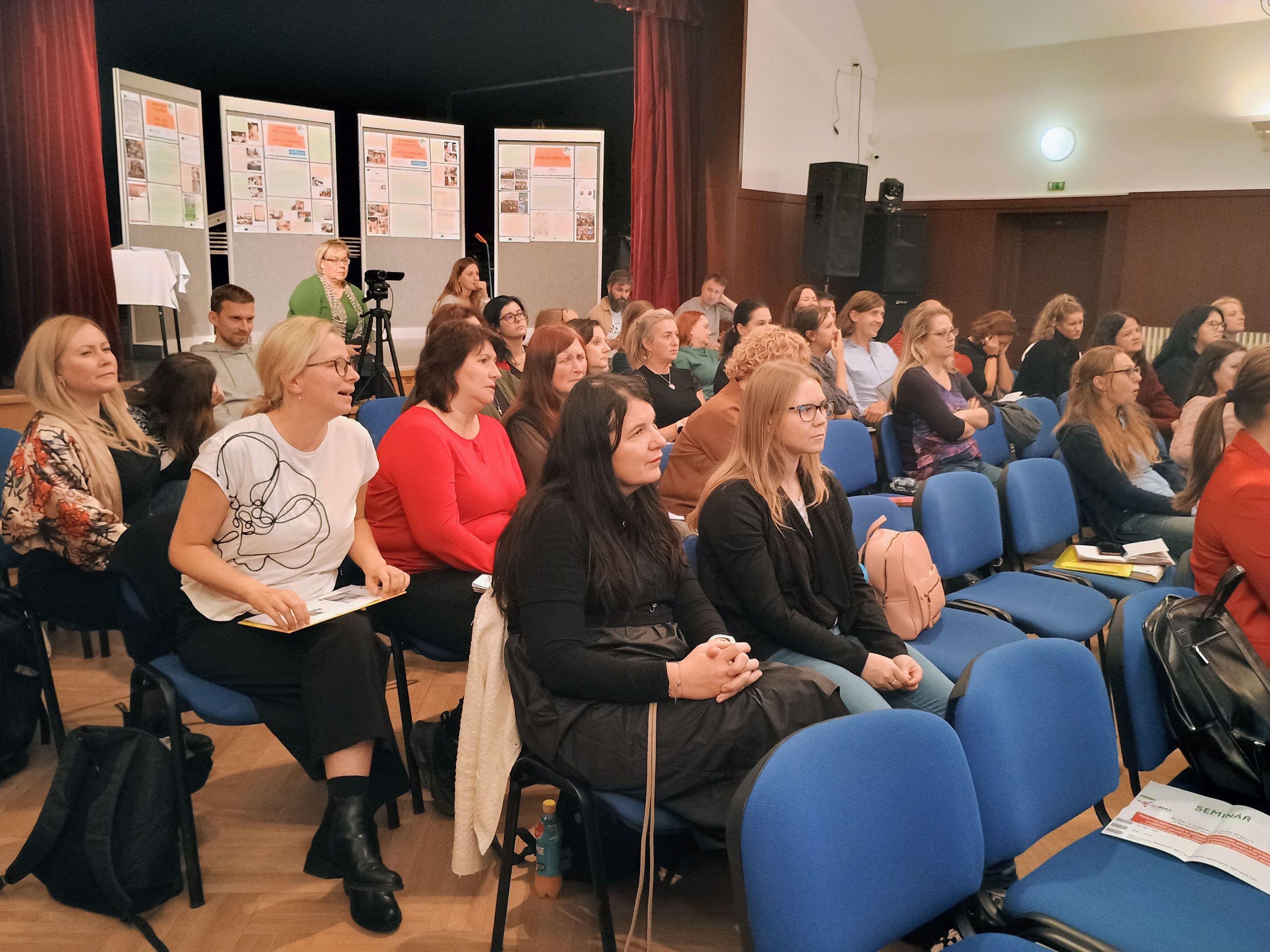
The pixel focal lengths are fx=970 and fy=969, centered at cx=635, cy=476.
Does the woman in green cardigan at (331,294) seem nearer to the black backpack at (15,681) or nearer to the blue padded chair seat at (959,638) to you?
the black backpack at (15,681)

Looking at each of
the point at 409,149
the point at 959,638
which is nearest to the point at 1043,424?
the point at 959,638

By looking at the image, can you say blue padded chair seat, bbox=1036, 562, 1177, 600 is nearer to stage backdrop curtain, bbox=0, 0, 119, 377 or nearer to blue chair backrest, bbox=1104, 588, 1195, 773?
blue chair backrest, bbox=1104, 588, 1195, 773

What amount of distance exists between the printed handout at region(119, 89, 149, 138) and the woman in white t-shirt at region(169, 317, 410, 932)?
13.2 feet

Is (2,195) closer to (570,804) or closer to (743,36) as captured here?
(570,804)

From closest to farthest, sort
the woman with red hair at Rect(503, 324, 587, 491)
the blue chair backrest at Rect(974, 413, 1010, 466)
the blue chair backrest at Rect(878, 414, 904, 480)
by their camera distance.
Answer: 1. the woman with red hair at Rect(503, 324, 587, 491)
2. the blue chair backrest at Rect(878, 414, 904, 480)
3. the blue chair backrest at Rect(974, 413, 1010, 466)

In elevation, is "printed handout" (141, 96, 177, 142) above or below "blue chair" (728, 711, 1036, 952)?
above

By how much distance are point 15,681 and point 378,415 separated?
1531 mm

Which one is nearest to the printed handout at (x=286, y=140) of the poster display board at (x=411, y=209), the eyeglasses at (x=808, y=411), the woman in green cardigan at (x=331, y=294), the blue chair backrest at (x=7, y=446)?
the poster display board at (x=411, y=209)

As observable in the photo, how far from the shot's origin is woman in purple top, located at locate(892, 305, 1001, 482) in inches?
154

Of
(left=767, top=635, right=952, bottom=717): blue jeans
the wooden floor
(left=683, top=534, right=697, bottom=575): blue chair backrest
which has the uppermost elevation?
(left=683, top=534, right=697, bottom=575): blue chair backrest


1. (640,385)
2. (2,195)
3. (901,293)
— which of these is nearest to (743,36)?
(901,293)

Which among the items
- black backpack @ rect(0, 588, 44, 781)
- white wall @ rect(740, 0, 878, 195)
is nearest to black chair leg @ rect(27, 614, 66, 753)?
black backpack @ rect(0, 588, 44, 781)

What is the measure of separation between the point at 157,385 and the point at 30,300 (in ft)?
7.22

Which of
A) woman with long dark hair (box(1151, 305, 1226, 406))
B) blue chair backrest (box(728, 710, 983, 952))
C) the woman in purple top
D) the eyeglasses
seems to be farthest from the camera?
woman with long dark hair (box(1151, 305, 1226, 406))
